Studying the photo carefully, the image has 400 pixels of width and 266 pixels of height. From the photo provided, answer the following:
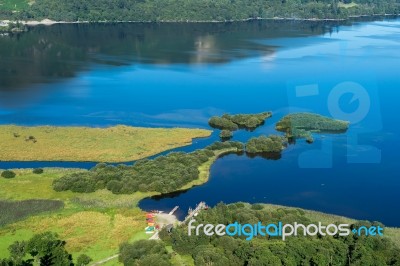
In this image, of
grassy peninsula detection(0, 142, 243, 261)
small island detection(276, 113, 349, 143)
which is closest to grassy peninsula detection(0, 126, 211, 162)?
grassy peninsula detection(0, 142, 243, 261)

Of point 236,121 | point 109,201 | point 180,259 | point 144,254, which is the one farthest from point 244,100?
point 144,254

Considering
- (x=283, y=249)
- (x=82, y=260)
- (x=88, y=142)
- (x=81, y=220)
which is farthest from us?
(x=88, y=142)

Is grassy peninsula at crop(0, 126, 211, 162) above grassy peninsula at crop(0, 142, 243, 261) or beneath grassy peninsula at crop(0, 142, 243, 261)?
above

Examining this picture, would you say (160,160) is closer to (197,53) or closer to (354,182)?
(354,182)

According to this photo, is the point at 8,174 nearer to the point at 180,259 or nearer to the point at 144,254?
the point at 144,254

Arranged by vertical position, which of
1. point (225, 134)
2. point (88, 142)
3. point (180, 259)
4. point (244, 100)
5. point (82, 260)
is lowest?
point (180, 259)

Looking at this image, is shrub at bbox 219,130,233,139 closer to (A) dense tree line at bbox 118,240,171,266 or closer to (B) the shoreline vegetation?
(B) the shoreline vegetation

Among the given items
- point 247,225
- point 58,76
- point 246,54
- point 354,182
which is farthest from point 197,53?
point 247,225

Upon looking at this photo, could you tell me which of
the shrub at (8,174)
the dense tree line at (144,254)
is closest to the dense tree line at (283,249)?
the dense tree line at (144,254)
